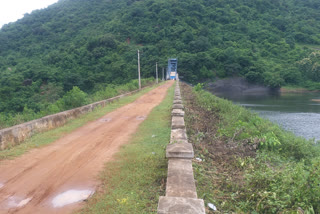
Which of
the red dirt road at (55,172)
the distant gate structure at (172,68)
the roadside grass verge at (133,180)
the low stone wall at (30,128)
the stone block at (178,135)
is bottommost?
the red dirt road at (55,172)

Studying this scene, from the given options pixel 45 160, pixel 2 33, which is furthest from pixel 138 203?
pixel 2 33

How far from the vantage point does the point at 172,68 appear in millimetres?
59812

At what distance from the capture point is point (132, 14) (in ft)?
255

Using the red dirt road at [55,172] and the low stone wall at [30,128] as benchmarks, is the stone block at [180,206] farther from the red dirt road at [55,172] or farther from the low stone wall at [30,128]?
the low stone wall at [30,128]

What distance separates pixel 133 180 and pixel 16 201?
5.17ft

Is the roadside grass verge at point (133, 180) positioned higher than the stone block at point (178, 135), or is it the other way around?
the stone block at point (178, 135)

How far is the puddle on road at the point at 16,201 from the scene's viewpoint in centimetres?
293

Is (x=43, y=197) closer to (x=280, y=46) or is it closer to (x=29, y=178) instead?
(x=29, y=178)

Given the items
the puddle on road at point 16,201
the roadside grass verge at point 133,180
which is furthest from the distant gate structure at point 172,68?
the puddle on road at point 16,201

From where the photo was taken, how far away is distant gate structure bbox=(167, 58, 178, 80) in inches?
2237

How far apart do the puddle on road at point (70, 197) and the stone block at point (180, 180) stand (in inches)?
45.6

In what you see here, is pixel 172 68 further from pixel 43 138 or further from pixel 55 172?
pixel 55 172

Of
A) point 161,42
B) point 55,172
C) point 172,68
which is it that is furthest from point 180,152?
point 161,42

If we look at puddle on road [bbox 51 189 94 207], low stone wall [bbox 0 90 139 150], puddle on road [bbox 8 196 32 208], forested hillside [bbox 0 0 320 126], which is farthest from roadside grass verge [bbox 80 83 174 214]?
forested hillside [bbox 0 0 320 126]
